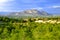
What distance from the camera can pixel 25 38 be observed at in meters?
48.5

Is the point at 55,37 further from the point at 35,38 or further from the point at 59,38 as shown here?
the point at 35,38

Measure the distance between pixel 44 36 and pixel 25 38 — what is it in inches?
162

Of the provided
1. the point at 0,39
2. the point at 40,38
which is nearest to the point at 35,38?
the point at 40,38

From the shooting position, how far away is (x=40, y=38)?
47.5 metres

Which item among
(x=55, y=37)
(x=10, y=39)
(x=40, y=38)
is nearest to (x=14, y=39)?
(x=10, y=39)

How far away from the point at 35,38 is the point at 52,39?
12.3ft

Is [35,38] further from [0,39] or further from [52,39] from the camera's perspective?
[0,39]

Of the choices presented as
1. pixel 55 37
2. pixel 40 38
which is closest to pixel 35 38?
pixel 40 38

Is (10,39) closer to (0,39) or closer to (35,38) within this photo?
(0,39)

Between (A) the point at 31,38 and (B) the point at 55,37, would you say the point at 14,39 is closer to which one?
(A) the point at 31,38

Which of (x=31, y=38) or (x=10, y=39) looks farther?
(x=10, y=39)

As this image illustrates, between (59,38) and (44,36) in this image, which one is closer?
(59,38)

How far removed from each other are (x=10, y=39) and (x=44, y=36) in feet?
26.2

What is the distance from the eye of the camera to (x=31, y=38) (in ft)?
158
